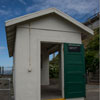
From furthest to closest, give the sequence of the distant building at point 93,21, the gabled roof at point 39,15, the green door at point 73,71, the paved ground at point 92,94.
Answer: the distant building at point 93,21, the paved ground at point 92,94, the green door at point 73,71, the gabled roof at point 39,15

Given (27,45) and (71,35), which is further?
(71,35)

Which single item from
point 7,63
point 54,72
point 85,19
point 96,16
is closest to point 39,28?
point 54,72

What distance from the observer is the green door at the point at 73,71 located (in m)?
4.82

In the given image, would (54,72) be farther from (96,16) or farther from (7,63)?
(96,16)

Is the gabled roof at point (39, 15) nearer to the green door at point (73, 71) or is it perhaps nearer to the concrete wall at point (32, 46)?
the concrete wall at point (32, 46)

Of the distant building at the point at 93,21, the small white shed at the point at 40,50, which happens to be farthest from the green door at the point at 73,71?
the distant building at the point at 93,21

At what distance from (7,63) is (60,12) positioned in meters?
11.2

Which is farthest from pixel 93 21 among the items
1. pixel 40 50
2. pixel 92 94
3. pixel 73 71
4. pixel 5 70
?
pixel 40 50

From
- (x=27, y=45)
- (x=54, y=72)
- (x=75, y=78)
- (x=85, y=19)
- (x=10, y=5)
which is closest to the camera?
(x=27, y=45)

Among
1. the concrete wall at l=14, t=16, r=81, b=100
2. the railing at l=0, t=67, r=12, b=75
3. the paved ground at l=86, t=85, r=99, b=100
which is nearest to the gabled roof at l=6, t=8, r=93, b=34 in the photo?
the concrete wall at l=14, t=16, r=81, b=100

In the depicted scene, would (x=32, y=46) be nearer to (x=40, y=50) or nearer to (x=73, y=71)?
(x=40, y=50)

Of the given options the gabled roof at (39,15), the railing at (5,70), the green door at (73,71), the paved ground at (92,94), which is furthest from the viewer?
the railing at (5,70)

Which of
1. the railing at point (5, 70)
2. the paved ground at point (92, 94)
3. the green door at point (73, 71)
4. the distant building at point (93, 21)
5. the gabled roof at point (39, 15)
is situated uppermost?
the distant building at point (93, 21)

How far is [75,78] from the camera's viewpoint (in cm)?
494
